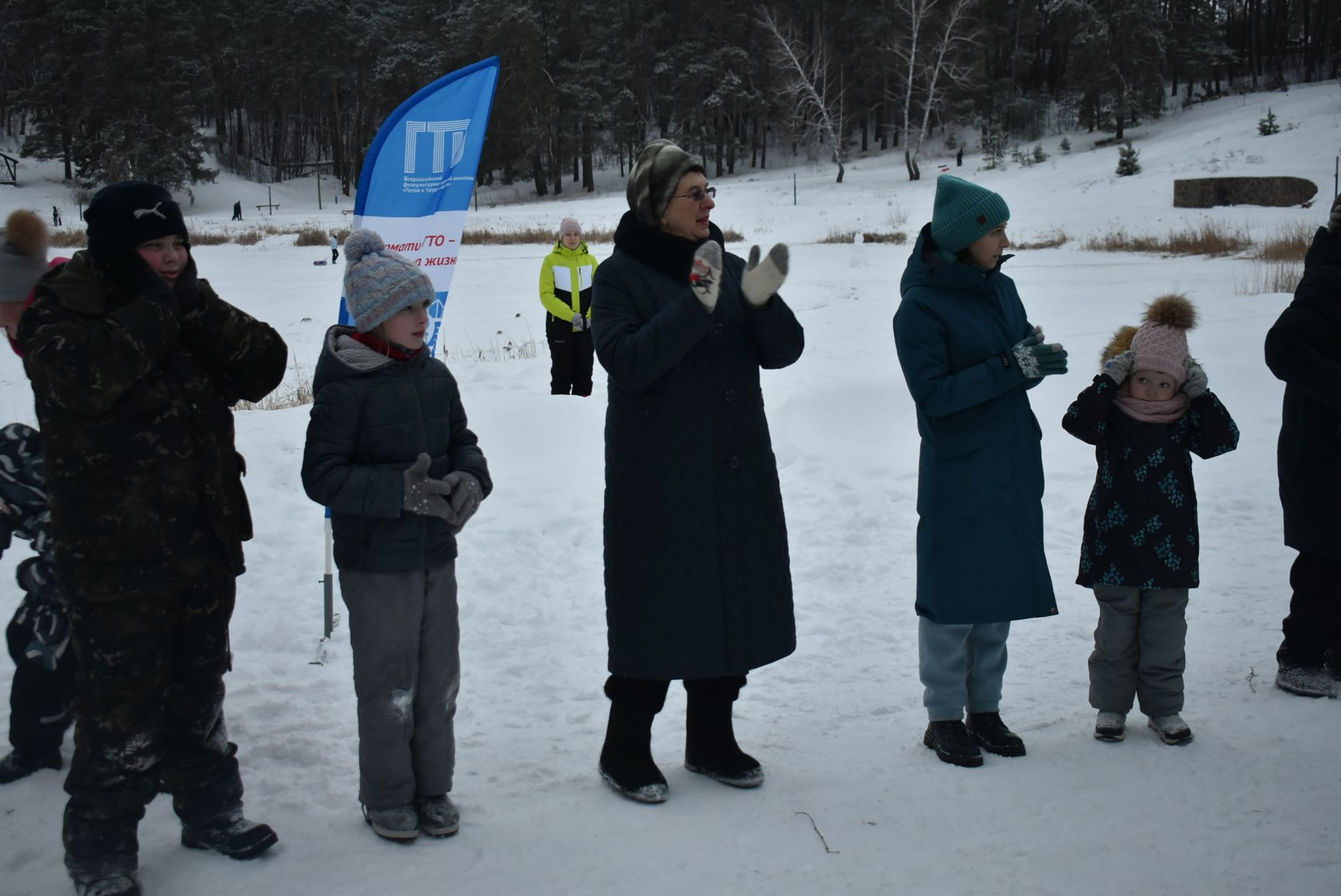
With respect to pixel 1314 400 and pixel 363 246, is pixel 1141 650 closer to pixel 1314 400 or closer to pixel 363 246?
→ pixel 1314 400

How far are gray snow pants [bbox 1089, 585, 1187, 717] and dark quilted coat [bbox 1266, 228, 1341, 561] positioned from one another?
756 mm

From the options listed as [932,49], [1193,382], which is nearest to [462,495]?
[1193,382]

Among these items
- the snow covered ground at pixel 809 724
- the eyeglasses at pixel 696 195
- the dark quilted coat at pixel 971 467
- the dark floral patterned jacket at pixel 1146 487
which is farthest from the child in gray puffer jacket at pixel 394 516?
the dark floral patterned jacket at pixel 1146 487

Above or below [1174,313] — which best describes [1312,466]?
below

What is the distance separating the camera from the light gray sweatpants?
3.63 m

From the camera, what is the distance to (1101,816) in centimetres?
319

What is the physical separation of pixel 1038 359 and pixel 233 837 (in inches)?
108

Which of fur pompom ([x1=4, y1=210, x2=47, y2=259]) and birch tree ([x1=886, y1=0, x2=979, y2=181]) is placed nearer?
fur pompom ([x1=4, y1=210, x2=47, y2=259])

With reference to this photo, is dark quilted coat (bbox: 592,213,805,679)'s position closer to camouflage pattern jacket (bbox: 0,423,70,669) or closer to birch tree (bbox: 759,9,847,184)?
camouflage pattern jacket (bbox: 0,423,70,669)

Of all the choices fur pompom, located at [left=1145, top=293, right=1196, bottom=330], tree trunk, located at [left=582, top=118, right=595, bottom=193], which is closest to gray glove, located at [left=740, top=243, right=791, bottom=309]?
fur pompom, located at [left=1145, top=293, right=1196, bottom=330]

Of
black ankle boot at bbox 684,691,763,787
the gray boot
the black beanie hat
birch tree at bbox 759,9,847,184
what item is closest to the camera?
the black beanie hat

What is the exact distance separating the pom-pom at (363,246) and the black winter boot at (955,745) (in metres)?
2.37

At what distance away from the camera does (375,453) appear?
301 cm

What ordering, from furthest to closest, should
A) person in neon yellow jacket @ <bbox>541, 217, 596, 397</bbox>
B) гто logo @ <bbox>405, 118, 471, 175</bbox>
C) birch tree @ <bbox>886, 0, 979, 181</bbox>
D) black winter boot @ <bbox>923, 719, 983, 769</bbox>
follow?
birch tree @ <bbox>886, 0, 979, 181</bbox>, person in neon yellow jacket @ <bbox>541, 217, 596, 397</bbox>, гто logo @ <bbox>405, 118, 471, 175</bbox>, black winter boot @ <bbox>923, 719, 983, 769</bbox>
